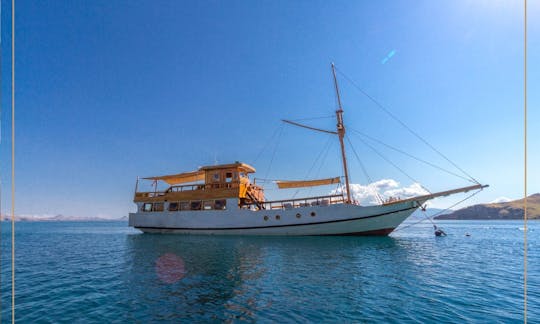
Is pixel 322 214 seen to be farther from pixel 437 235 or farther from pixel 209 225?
pixel 437 235

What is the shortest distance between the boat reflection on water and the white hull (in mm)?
6609

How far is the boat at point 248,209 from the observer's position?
22750mm

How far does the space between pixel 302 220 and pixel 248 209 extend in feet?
20.0

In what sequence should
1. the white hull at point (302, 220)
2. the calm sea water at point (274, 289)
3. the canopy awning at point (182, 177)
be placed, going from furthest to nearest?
the canopy awning at point (182, 177) < the white hull at point (302, 220) < the calm sea water at point (274, 289)

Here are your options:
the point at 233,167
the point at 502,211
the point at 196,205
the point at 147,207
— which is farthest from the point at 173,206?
→ the point at 502,211

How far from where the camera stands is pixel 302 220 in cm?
2383

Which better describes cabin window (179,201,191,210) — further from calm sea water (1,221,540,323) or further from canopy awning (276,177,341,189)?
A: calm sea water (1,221,540,323)

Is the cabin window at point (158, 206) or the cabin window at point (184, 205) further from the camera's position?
the cabin window at point (158, 206)

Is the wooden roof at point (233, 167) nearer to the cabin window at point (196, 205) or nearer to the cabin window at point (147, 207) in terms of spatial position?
the cabin window at point (196, 205)

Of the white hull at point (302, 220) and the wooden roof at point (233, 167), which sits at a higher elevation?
the wooden roof at point (233, 167)

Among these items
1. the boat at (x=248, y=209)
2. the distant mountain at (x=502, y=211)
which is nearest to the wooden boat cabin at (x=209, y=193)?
the boat at (x=248, y=209)

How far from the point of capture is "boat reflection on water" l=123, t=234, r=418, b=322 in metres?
6.89

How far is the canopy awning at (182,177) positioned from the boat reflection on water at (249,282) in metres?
15.3

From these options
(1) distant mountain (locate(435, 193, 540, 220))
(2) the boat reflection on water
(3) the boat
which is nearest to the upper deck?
(3) the boat
